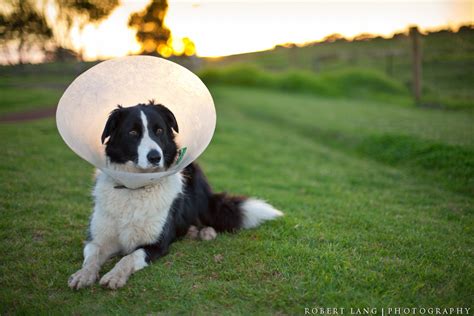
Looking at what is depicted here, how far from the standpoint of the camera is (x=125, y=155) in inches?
159

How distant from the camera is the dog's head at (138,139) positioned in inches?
151

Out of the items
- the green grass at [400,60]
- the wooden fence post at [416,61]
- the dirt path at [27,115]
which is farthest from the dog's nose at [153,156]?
the wooden fence post at [416,61]

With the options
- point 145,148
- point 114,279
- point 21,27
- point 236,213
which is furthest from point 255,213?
point 21,27

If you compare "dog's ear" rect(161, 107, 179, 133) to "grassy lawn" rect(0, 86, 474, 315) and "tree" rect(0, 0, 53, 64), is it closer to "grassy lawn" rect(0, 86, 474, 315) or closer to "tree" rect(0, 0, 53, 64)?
"grassy lawn" rect(0, 86, 474, 315)

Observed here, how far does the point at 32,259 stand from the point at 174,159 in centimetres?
179

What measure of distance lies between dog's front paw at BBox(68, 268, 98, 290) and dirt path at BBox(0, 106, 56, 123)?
12.2m

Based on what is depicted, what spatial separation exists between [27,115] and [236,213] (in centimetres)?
1334

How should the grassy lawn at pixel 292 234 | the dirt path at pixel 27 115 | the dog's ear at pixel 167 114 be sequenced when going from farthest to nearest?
the dirt path at pixel 27 115 → the dog's ear at pixel 167 114 → the grassy lawn at pixel 292 234

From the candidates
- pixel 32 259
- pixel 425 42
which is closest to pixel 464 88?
pixel 425 42

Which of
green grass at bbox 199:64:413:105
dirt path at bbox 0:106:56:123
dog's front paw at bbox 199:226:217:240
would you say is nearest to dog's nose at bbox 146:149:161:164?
dog's front paw at bbox 199:226:217:240

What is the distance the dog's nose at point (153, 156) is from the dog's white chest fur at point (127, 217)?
0.53 m

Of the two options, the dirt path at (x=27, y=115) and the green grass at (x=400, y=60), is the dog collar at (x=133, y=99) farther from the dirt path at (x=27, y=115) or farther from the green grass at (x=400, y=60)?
the green grass at (x=400, y=60)

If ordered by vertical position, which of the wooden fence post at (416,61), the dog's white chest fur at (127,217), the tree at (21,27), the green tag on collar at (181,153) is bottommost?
the dog's white chest fur at (127,217)

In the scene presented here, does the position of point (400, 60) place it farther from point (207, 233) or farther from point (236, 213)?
point (207, 233)
